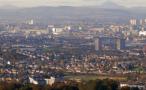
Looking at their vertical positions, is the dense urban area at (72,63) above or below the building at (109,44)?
above

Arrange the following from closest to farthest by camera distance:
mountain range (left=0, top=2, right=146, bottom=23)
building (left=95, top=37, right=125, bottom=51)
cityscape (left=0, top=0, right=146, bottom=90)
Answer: cityscape (left=0, top=0, right=146, bottom=90)
building (left=95, top=37, right=125, bottom=51)
mountain range (left=0, top=2, right=146, bottom=23)

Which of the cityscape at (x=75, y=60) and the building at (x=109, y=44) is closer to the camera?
the cityscape at (x=75, y=60)

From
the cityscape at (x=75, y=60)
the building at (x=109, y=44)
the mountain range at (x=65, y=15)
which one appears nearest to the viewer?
the cityscape at (x=75, y=60)

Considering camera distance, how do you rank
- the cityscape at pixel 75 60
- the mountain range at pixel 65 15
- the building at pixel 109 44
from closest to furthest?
the cityscape at pixel 75 60
the building at pixel 109 44
the mountain range at pixel 65 15

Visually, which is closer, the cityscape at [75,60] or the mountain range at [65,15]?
the cityscape at [75,60]

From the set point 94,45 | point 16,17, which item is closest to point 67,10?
point 16,17

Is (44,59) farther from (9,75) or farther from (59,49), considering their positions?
(9,75)

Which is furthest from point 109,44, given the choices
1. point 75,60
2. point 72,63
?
point 72,63

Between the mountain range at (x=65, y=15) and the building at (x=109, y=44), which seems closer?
the building at (x=109, y=44)
